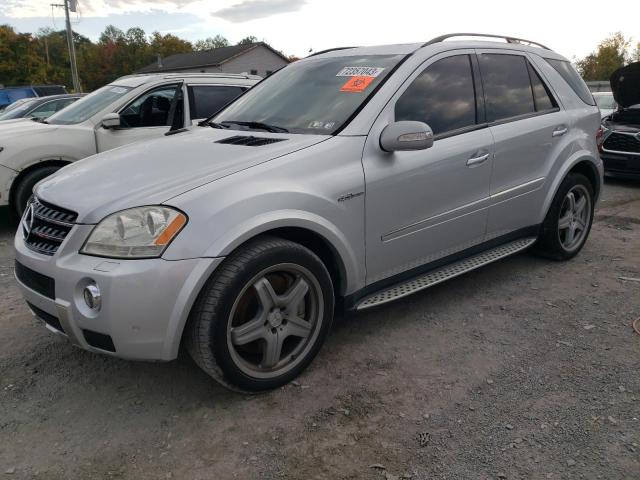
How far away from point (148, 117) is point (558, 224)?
469 cm

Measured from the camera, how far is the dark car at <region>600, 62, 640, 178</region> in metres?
8.42

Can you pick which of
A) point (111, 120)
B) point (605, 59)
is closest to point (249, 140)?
point (111, 120)

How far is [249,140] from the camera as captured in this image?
124 inches

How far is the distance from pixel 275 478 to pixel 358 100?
2.12 m

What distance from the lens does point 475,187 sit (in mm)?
3639

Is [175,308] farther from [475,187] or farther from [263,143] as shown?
[475,187]

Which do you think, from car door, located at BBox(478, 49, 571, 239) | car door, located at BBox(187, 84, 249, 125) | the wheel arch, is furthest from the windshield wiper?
car door, located at BBox(187, 84, 249, 125)

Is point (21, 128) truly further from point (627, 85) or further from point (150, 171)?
point (627, 85)

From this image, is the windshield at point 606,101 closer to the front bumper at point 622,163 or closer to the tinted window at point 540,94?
the front bumper at point 622,163

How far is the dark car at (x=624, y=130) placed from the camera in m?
8.42

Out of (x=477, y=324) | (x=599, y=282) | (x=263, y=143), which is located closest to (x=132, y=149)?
(x=263, y=143)

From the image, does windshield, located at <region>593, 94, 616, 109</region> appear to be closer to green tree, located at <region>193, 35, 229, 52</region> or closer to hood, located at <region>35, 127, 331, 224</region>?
hood, located at <region>35, 127, 331, 224</region>

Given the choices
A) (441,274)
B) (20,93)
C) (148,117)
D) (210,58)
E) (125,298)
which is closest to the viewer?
(125,298)

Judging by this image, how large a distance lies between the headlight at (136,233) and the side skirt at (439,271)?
1161mm
